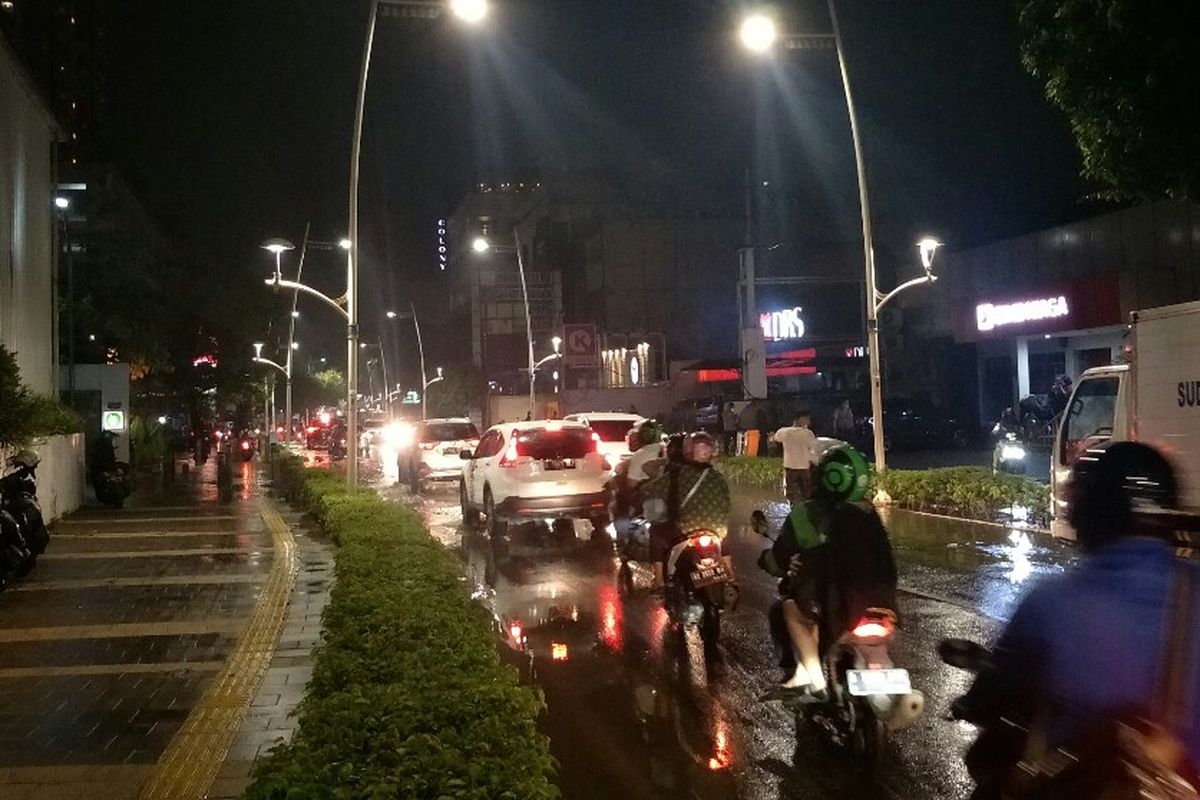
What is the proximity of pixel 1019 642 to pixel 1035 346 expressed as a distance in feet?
122

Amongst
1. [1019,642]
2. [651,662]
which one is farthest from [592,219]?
[1019,642]

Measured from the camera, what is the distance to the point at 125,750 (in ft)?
22.6

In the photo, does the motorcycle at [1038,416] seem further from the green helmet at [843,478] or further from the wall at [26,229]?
the green helmet at [843,478]

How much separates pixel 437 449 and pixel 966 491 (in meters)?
12.8

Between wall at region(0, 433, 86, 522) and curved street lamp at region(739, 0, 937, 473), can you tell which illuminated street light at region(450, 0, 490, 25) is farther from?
wall at region(0, 433, 86, 522)

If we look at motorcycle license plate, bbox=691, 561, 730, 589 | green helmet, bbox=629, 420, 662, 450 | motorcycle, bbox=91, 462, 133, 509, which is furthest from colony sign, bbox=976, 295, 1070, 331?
motorcycle license plate, bbox=691, 561, 730, 589

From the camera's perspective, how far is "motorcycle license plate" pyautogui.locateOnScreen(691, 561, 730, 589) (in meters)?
9.15

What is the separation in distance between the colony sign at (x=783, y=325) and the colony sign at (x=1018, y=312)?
16.2 meters

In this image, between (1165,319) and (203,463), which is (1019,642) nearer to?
(1165,319)

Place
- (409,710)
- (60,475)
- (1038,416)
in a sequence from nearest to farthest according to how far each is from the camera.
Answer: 1. (409,710)
2. (60,475)
3. (1038,416)

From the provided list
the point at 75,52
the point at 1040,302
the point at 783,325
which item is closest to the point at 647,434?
the point at 1040,302

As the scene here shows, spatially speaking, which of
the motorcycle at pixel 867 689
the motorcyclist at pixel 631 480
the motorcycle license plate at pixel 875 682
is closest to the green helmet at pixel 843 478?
the motorcycle at pixel 867 689

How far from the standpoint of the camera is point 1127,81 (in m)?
12.9

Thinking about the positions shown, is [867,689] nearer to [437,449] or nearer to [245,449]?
[437,449]
